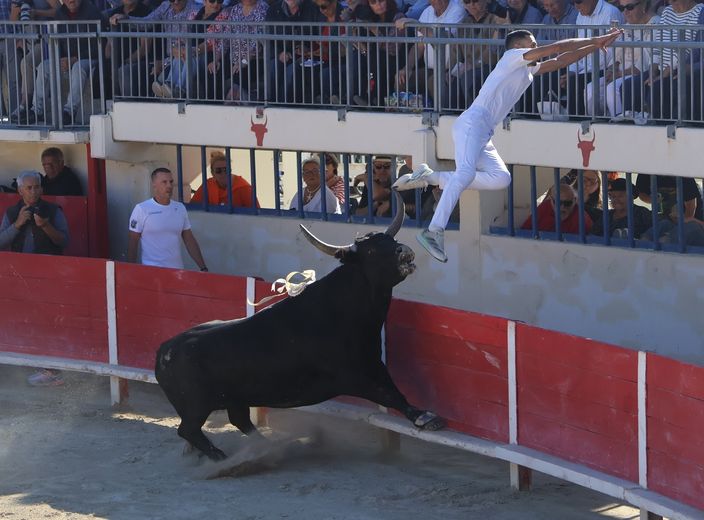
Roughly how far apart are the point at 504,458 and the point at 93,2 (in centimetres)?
707

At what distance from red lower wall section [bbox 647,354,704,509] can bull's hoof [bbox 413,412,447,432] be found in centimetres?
Answer: 182

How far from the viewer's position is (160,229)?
12.7 metres

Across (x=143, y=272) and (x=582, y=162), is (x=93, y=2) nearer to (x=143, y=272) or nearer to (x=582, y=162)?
(x=143, y=272)

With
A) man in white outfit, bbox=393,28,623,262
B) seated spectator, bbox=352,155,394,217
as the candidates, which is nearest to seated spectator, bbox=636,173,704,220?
man in white outfit, bbox=393,28,623,262

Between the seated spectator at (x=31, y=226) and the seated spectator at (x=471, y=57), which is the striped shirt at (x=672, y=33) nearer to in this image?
the seated spectator at (x=471, y=57)

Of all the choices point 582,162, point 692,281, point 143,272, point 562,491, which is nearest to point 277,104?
point 143,272

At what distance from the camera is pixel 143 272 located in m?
12.2

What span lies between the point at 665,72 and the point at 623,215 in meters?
1.18

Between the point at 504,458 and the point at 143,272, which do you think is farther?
the point at 143,272

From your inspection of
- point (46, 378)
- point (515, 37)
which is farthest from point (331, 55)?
point (46, 378)

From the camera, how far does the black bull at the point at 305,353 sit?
406 inches

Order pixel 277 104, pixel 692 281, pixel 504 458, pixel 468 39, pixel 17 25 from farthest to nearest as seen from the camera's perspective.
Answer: pixel 17 25, pixel 277 104, pixel 468 39, pixel 692 281, pixel 504 458

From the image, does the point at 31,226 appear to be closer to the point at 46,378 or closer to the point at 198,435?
the point at 46,378

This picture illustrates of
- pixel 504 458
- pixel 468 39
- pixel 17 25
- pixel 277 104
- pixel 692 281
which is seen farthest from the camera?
pixel 17 25
